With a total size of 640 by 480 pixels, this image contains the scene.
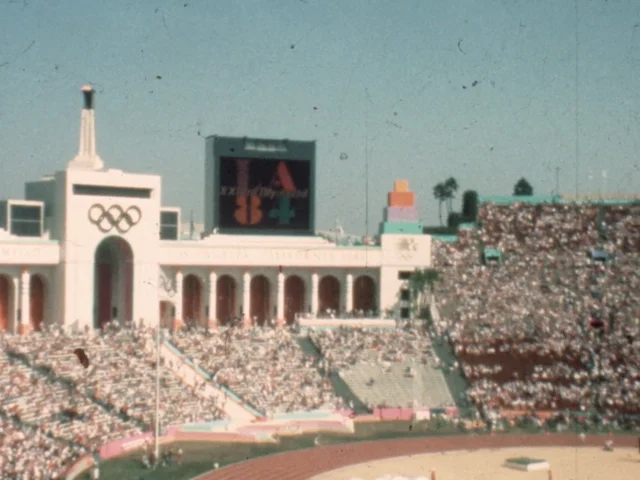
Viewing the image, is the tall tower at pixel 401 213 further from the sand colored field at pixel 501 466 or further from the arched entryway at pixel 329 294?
the sand colored field at pixel 501 466

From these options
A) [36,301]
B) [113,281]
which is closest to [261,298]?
[113,281]

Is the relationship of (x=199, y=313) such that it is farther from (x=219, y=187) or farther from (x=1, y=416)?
(x=1, y=416)

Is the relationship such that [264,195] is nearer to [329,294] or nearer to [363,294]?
[329,294]

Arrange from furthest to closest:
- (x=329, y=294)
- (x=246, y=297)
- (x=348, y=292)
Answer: (x=329, y=294) < (x=348, y=292) < (x=246, y=297)

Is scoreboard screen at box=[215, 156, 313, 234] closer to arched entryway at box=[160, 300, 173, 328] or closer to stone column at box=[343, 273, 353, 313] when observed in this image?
stone column at box=[343, 273, 353, 313]

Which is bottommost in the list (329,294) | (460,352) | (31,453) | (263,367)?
(31,453)

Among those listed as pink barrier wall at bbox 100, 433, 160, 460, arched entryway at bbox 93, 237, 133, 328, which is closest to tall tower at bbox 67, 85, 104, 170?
arched entryway at bbox 93, 237, 133, 328
